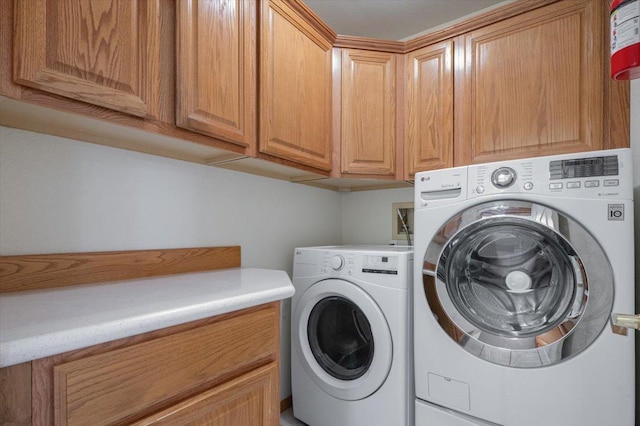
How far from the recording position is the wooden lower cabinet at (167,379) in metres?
0.56

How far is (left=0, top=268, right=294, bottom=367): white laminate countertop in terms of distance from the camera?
55cm

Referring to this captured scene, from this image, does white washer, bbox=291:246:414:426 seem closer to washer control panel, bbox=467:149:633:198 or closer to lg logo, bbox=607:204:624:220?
washer control panel, bbox=467:149:633:198

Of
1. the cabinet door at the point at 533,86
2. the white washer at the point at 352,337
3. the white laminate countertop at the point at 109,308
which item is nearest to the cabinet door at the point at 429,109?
the cabinet door at the point at 533,86

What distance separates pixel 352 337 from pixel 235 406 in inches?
31.3

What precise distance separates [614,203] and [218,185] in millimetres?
1542

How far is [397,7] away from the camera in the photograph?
189 cm

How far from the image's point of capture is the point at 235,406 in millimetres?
866

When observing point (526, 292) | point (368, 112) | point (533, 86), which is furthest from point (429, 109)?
point (526, 292)

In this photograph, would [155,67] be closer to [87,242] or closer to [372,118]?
[87,242]

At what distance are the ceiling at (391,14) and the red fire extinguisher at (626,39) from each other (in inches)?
51.3

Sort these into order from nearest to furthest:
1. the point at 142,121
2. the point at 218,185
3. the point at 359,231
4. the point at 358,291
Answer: the point at 142,121
the point at 358,291
the point at 218,185
the point at 359,231

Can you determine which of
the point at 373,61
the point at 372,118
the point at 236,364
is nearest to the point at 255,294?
the point at 236,364

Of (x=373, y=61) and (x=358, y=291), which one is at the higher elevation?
(x=373, y=61)

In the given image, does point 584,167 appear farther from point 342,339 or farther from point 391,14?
point 391,14
